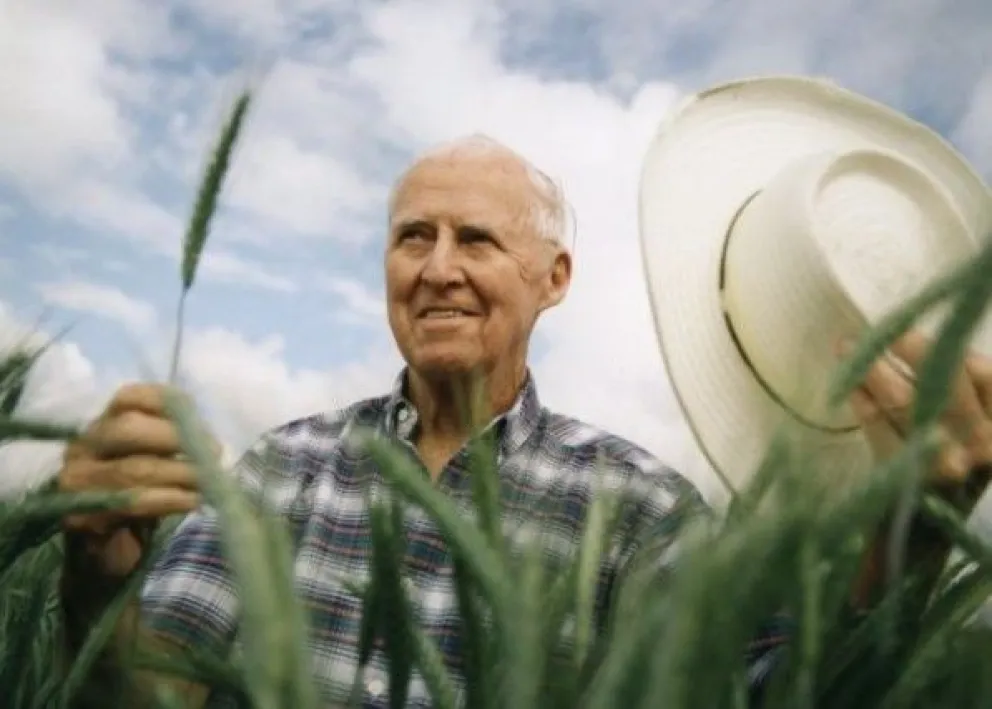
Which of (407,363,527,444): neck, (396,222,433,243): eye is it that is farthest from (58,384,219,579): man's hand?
(396,222,433,243): eye

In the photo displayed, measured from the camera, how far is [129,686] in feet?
0.82

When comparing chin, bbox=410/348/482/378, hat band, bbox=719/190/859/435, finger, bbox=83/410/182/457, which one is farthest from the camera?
chin, bbox=410/348/482/378

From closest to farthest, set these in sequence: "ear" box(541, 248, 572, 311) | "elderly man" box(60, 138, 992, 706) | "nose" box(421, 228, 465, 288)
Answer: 1. "elderly man" box(60, 138, 992, 706)
2. "nose" box(421, 228, 465, 288)
3. "ear" box(541, 248, 572, 311)

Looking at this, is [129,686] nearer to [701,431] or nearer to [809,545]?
[809,545]

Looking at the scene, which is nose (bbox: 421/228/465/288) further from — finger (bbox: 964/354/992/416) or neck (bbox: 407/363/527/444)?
finger (bbox: 964/354/992/416)

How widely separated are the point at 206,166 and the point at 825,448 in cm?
23

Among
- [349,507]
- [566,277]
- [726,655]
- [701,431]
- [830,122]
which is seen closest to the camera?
[726,655]

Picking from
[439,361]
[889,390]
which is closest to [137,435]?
[889,390]

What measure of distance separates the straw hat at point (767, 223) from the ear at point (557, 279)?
61 cm

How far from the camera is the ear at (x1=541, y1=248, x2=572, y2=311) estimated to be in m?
1.70

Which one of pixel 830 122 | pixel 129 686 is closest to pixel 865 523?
pixel 129 686

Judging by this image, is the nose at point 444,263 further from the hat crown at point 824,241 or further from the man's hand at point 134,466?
the man's hand at point 134,466

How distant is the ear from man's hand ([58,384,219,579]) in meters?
1.28

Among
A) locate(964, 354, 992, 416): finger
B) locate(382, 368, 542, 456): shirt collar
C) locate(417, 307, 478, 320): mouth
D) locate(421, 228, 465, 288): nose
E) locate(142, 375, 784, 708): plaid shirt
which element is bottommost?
locate(964, 354, 992, 416): finger
